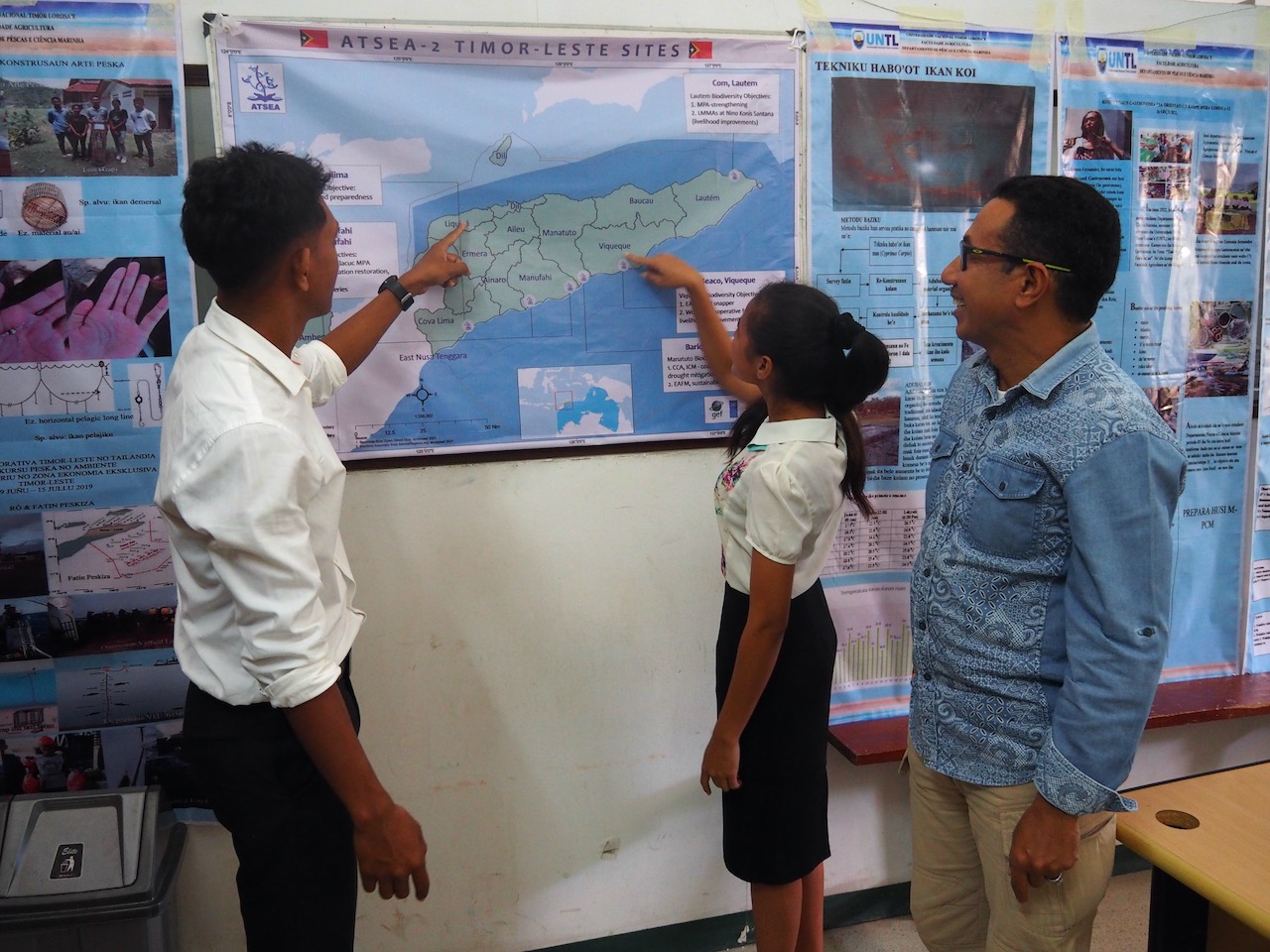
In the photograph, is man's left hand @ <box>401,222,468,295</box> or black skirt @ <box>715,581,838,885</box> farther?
man's left hand @ <box>401,222,468,295</box>

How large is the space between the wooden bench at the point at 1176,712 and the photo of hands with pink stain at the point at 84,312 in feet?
5.54

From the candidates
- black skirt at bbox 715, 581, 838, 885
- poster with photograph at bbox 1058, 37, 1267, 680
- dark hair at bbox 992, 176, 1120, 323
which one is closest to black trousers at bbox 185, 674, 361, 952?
black skirt at bbox 715, 581, 838, 885

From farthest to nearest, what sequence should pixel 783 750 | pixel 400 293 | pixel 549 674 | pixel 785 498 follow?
pixel 549 674, pixel 400 293, pixel 783 750, pixel 785 498

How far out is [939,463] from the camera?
5.04 ft

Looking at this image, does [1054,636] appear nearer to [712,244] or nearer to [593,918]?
[712,244]

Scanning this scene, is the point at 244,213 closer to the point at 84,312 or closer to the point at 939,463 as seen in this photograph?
the point at 84,312

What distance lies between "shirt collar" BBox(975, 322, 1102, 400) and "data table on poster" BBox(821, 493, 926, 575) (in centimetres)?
91

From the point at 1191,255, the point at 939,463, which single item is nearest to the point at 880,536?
the point at 939,463

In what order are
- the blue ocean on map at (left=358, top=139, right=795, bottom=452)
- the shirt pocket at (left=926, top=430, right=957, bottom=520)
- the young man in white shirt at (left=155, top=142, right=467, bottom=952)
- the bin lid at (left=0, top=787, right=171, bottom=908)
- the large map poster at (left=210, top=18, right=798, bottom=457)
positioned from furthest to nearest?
1. the blue ocean on map at (left=358, top=139, right=795, bottom=452)
2. the large map poster at (left=210, top=18, right=798, bottom=457)
3. the bin lid at (left=0, top=787, right=171, bottom=908)
4. the shirt pocket at (left=926, top=430, right=957, bottom=520)
5. the young man in white shirt at (left=155, top=142, right=467, bottom=952)

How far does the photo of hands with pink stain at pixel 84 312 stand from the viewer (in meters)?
1.72

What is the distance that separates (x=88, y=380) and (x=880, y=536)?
1.74m

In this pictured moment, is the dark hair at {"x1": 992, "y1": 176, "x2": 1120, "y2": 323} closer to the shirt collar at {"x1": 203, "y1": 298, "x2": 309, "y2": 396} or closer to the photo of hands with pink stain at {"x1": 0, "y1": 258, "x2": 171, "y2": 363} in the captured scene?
the shirt collar at {"x1": 203, "y1": 298, "x2": 309, "y2": 396}

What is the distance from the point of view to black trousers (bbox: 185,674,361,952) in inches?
50.2

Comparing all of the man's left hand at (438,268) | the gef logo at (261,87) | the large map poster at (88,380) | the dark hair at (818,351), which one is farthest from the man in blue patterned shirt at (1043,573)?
the large map poster at (88,380)
